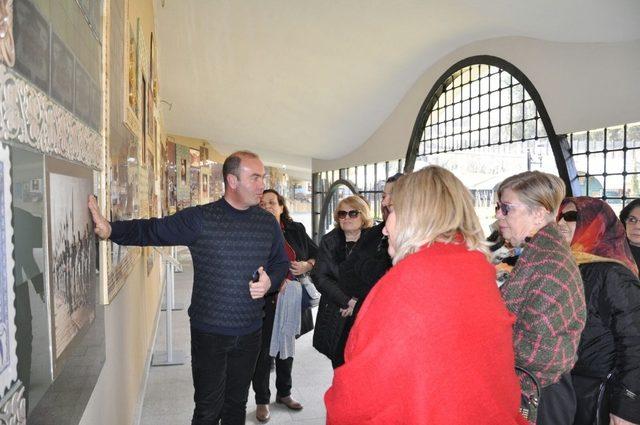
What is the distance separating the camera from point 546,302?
1500 mm

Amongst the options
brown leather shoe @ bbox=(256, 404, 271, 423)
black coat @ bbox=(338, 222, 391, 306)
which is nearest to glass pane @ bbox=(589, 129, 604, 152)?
black coat @ bbox=(338, 222, 391, 306)

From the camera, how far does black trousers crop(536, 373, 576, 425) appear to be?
159 cm

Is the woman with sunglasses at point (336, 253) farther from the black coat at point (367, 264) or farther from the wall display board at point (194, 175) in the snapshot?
the wall display board at point (194, 175)

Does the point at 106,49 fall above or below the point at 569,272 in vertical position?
above

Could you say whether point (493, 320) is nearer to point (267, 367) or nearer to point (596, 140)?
point (267, 367)

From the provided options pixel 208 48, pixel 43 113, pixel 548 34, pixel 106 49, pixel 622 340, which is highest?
pixel 208 48

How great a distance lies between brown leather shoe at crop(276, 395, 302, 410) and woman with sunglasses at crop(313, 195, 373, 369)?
66 centimetres

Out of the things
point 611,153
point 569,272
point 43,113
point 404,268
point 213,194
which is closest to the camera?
point 43,113

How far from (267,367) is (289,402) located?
426 millimetres

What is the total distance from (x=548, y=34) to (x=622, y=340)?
14.4 ft

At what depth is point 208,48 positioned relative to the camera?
791 centimetres

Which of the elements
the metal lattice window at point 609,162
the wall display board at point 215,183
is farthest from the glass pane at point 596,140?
the wall display board at point 215,183

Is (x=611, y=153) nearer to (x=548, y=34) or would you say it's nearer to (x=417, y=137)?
(x=548, y=34)

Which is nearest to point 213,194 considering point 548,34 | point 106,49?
point 548,34
